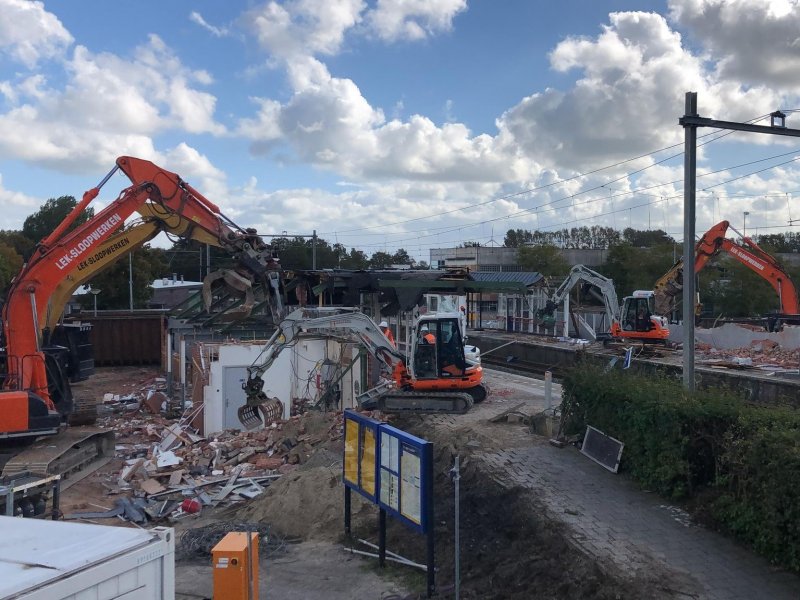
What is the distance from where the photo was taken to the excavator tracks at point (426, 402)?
17062 millimetres

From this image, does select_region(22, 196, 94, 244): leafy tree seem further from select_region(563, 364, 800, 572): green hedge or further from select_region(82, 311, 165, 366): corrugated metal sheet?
select_region(563, 364, 800, 572): green hedge

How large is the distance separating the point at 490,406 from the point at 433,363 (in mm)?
1754

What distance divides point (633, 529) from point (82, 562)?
654 cm

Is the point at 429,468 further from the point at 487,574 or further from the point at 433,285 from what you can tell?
the point at 433,285

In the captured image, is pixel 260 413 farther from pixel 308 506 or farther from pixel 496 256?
pixel 496 256

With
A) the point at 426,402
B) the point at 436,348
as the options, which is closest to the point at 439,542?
the point at 426,402

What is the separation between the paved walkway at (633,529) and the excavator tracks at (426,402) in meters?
4.27

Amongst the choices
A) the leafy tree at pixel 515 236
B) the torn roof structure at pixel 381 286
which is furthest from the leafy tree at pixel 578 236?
the torn roof structure at pixel 381 286

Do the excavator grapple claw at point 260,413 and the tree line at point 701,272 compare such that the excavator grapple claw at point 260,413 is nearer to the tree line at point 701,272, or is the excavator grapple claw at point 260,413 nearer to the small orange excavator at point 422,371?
the small orange excavator at point 422,371

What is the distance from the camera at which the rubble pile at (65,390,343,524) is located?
14250 mm

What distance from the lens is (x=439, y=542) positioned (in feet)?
32.2

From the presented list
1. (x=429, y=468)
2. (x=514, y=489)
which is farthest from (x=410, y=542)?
(x=429, y=468)

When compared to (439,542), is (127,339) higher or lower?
higher

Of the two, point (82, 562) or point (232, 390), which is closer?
point (82, 562)
